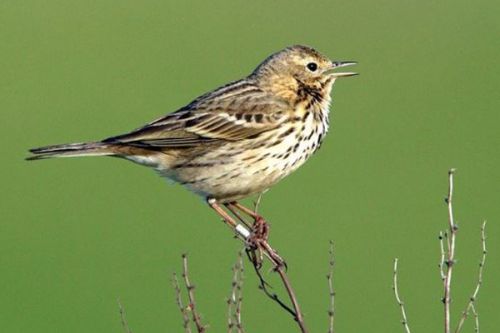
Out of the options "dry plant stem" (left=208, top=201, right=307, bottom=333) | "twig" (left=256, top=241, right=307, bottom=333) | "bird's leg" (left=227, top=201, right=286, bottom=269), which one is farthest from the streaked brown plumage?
"twig" (left=256, top=241, right=307, bottom=333)

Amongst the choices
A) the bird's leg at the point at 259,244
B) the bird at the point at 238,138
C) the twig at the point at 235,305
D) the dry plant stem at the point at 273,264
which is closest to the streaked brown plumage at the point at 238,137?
the bird at the point at 238,138

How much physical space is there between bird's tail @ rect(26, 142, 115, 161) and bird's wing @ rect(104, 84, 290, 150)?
0.28 ft

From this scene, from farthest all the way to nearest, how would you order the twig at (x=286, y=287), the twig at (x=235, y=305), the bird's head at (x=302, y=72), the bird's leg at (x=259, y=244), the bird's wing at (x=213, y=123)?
the bird's head at (x=302, y=72), the bird's wing at (x=213, y=123), the bird's leg at (x=259, y=244), the twig at (x=235, y=305), the twig at (x=286, y=287)

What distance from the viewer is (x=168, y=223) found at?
14.4 metres

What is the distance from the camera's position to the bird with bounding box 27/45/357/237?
7.79 meters

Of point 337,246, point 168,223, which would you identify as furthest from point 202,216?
point 337,246

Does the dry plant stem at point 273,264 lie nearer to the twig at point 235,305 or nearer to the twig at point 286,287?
the twig at point 286,287

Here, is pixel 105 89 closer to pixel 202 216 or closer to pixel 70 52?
pixel 70 52

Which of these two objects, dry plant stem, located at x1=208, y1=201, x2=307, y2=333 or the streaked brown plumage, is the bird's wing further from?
dry plant stem, located at x1=208, y1=201, x2=307, y2=333

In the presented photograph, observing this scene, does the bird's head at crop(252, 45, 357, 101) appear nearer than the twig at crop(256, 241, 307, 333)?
No

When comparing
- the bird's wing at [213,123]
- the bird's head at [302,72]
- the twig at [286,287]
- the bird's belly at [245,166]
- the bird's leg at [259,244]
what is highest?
the bird's head at [302,72]

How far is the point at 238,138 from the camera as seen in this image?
7.93m

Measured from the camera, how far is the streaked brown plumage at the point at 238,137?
7789 millimetres

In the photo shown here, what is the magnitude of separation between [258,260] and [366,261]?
6625mm
